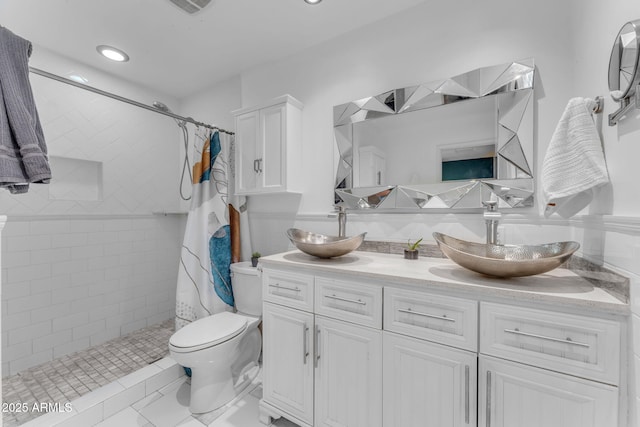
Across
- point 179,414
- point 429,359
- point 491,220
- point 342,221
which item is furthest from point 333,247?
point 179,414

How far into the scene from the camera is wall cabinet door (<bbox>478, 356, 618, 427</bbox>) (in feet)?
2.65

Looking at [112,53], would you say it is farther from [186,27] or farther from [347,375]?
[347,375]

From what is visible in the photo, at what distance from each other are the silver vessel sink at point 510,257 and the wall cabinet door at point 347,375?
0.47 metres

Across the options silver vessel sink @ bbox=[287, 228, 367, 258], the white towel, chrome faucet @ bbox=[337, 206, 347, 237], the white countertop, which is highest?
the white towel

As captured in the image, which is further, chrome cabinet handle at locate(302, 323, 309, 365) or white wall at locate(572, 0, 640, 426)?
chrome cabinet handle at locate(302, 323, 309, 365)

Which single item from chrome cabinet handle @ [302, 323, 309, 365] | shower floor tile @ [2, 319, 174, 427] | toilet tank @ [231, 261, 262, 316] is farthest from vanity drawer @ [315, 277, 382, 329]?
shower floor tile @ [2, 319, 174, 427]

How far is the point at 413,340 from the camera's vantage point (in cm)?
109

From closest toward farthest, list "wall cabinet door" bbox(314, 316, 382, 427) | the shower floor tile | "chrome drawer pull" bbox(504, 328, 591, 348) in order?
"chrome drawer pull" bbox(504, 328, 591, 348)
"wall cabinet door" bbox(314, 316, 382, 427)
the shower floor tile

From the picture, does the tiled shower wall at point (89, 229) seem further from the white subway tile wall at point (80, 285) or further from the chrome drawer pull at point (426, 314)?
the chrome drawer pull at point (426, 314)

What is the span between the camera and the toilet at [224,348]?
4.99 feet

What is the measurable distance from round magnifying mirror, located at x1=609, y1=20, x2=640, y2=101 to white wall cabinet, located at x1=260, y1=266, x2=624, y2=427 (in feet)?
2.31

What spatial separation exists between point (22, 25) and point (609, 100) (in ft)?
10.7

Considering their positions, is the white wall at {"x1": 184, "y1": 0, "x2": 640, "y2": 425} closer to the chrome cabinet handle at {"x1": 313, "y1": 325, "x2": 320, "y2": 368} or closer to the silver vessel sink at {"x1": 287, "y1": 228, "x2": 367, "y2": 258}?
the silver vessel sink at {"x1": 287, "y1": 228, "x2": 367, "y2": 258}

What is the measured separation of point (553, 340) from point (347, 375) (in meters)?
0.81
